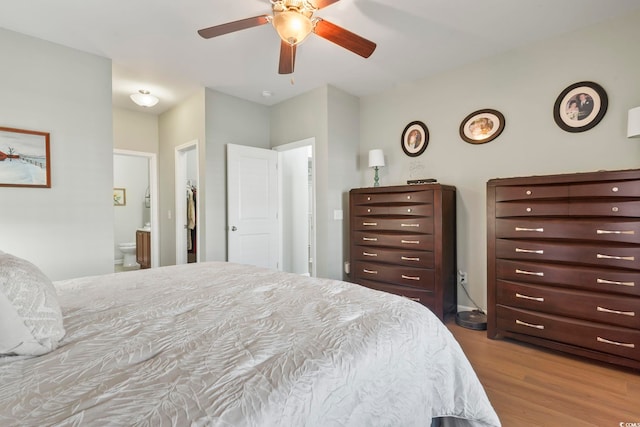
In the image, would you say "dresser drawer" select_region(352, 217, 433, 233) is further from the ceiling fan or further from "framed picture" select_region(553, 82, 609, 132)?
the ceiling fan

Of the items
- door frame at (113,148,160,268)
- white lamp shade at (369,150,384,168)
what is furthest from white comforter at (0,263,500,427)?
door frame at (113,148,160,268)

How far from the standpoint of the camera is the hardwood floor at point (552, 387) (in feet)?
5.32

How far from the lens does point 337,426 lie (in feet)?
2.55

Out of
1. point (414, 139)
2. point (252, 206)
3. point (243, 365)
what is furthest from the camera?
point (252, 206)

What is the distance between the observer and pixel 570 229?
2230mm

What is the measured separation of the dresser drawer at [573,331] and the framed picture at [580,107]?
5.15 ft

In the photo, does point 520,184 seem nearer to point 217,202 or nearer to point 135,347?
point 135,347

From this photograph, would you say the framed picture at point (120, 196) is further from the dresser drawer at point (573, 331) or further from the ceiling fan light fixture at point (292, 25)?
the dresser drawer at point (573, 331)

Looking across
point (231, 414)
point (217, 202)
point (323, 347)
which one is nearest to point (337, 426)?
point (323, 347)

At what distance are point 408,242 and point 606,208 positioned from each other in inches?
58.8

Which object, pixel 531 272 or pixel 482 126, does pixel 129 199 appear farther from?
pixel 531 272

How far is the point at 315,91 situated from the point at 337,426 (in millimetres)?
3653

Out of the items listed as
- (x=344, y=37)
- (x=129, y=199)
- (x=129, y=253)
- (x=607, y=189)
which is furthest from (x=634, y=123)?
(x=129, y=199)

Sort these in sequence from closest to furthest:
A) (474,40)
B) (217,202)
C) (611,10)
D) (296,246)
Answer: (611,10) → (474,40) → (217,202) → (296,246)
